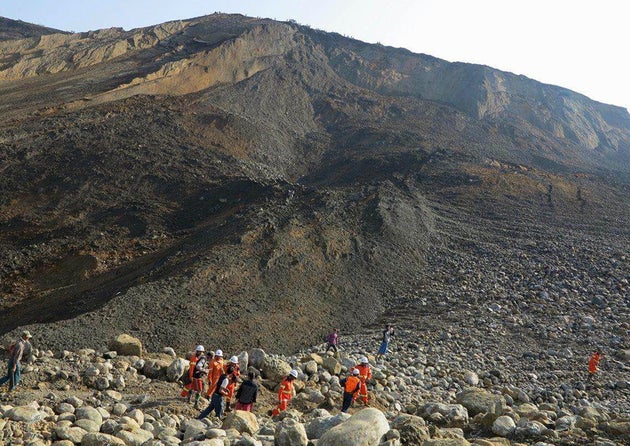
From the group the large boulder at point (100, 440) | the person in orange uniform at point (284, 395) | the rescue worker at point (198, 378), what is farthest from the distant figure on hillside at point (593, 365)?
the large boulder at point (100, 440)

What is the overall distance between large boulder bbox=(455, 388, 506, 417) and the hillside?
615cm

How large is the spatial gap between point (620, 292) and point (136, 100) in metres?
32.5

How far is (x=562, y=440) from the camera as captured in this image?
8.06 metres

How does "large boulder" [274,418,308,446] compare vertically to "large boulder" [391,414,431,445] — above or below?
below

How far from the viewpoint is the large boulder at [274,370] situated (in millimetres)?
10977

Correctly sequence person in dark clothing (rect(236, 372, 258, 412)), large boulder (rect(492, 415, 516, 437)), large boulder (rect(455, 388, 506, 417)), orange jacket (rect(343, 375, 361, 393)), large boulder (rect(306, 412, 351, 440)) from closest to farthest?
large boulder (rect(306, 412, 351, 440))
large boulder (rect(492, 415, 516, 437))
person in dark clothing (rect(236, 372, 258, 412))
orange jacket (rect(343, 375, 361, 393))
large boulder (rect(455, 388, 506, 417))

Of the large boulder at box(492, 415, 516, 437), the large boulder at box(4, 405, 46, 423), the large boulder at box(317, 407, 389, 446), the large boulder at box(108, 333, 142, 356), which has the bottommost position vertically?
the large boulder at box(108, 333, 142, 356)

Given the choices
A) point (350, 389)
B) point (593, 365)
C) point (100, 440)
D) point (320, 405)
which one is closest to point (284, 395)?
point (320, 405)

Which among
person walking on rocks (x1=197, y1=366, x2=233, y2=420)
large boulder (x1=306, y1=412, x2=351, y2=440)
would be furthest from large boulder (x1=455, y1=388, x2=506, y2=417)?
person walking on rocks (x1=197, y1=366, x2=233, y2=420)

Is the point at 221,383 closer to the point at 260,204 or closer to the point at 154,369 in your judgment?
the point at 154,369

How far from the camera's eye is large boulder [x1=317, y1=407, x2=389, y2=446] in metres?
6.52

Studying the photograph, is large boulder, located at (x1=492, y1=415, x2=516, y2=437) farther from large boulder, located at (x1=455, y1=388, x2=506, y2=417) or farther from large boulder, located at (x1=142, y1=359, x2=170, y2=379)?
large boulder, located at (x1=142, y1=359, x2=170, y2=379)

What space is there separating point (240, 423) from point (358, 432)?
2105 mm

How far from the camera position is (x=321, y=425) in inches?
302
